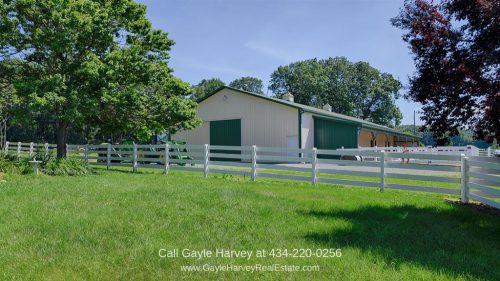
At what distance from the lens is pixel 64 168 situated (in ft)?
43.8

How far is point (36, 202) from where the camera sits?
7.50 meters

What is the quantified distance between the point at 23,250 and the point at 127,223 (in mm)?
1430

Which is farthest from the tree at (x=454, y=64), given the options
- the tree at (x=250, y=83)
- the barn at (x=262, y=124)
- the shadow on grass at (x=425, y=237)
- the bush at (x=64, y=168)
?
the tree at (x=250, y=83)

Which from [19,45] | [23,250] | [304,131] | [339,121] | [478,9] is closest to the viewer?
[23,250]

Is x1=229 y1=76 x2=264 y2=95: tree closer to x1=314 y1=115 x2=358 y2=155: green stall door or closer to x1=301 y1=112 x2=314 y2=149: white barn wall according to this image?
x1=314 y1=115 x2=358 y2=155: green stall door

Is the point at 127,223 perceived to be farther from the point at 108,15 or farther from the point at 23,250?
the point at 108,15

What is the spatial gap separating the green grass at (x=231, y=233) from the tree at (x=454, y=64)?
1.73 m

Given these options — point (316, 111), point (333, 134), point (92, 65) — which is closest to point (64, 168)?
point (92, 65)

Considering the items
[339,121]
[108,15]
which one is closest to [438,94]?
[108,15]

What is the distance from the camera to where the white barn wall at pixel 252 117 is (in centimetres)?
2539

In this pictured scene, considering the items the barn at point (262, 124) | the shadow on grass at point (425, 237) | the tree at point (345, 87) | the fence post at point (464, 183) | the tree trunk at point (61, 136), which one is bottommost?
the shadow on grass at point (425, 237)

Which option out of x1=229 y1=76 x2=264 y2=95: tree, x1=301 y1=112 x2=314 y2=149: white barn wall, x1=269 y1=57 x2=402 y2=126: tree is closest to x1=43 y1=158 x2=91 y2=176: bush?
x1=301 y1=112 x2=314 y2=149: white barn wall

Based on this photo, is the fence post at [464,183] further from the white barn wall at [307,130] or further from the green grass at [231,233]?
the white barn wall at [307,130]

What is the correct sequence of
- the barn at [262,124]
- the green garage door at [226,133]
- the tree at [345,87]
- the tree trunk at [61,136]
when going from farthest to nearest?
1. the tree at [345,87]
2. the green garage door at [226,133]
3. the barn at [262,124]
4. the tree trunk at [61,136]
